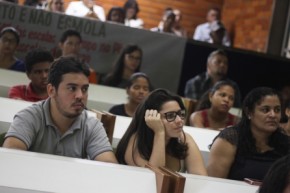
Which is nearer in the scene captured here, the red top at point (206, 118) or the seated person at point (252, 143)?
the seated person at point (252, 143)

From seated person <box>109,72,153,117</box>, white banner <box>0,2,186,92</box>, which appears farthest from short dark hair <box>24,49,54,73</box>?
white banner <box>0,2,186,92</box>

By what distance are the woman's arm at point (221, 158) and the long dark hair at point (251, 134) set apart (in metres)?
0.06

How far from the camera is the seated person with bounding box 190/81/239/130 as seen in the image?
360cm

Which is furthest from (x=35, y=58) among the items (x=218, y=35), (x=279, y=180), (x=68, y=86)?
(x=218, y=35)

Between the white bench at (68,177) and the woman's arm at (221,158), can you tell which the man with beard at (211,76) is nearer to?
the woman's arm at (221,158)

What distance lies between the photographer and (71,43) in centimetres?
437

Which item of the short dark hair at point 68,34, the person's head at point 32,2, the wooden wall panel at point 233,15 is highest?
the wooden wall panel at point 233,15

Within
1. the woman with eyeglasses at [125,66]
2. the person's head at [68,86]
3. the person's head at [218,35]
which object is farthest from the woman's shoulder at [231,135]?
the person's head at [218,35]

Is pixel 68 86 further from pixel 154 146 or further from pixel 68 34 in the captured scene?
pixel 68 34

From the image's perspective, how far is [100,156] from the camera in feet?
6.79

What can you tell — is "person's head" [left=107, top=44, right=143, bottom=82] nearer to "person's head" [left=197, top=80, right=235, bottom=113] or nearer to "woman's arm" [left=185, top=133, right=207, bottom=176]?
"person's head" [left=197, top=80, right=235, bottom=113]

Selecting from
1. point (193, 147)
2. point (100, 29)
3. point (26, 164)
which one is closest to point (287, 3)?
point (100, 29)

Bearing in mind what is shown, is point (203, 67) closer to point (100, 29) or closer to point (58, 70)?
point (100, 29)

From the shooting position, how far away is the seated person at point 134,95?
3.44 meters
